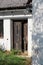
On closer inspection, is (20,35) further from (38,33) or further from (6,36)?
(38,33)

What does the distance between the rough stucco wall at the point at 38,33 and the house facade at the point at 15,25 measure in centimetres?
966

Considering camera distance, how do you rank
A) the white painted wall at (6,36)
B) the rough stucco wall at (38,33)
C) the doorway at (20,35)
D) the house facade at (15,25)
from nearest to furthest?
the rough stucco wall at (38,33) < the house facade at (15,25) < the white painted wall at (6,36) < the doorway at (20,35)

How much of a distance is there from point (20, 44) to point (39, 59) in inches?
424

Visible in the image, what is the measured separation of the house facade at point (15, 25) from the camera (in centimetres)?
1169

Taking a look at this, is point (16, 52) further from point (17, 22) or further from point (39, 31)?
point (39, 31)

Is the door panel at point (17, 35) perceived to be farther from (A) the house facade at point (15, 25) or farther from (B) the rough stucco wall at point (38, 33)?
(B) the rough stucco wall at point (38, 33)

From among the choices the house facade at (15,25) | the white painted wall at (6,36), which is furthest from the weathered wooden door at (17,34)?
the white painted wall at (6,36)

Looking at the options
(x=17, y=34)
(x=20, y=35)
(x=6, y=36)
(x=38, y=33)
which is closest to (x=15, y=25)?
(x=17, y=34)

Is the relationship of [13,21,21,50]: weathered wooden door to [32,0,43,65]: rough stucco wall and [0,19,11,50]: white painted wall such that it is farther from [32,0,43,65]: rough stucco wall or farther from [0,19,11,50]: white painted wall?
[32,0,43,65]: rough stucco wall

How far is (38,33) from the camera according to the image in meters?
1.72

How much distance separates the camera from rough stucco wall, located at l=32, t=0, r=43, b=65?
66.2 inches

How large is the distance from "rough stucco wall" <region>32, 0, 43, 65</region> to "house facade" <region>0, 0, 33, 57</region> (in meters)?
9.66

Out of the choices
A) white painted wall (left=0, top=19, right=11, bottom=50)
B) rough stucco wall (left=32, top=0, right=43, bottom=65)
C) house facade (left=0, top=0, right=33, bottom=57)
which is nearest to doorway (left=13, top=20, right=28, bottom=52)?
house facade (left=0, top=0, right=33, bottom=57)

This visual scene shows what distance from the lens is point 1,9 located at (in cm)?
1219
